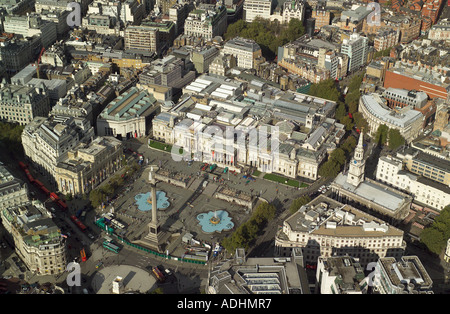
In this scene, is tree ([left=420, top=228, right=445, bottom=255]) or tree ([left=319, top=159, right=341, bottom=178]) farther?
tree ([left=319, top=159, right=341, bottom=178])

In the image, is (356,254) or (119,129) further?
(119,129)

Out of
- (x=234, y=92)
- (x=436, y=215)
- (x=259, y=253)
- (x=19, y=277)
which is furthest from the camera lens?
(x=234, y=92)

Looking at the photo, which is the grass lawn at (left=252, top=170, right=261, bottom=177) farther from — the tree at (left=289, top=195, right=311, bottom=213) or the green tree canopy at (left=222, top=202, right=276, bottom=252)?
the tree at (left=289, top=195, right=311, bottom=213)

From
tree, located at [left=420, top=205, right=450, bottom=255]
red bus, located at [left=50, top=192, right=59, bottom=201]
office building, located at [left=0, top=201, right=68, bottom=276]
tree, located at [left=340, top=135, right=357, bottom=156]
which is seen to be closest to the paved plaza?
red bus, located at [left=50, top=192, right=59, bottom=201]

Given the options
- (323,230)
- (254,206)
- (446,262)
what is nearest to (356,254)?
(323,230)

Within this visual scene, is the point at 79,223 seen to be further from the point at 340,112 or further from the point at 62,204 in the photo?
the point at 340,112

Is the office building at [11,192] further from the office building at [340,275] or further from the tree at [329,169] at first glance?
the tree at [329,169]

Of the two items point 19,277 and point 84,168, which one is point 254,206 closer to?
point 84,168
